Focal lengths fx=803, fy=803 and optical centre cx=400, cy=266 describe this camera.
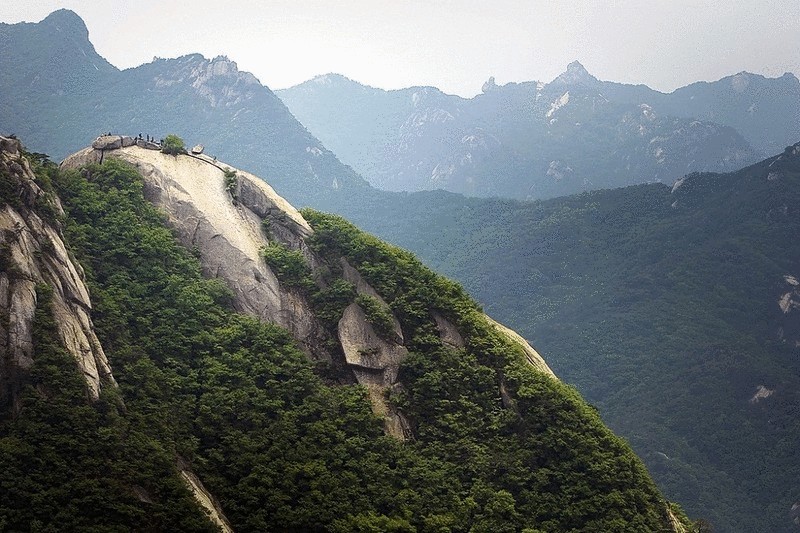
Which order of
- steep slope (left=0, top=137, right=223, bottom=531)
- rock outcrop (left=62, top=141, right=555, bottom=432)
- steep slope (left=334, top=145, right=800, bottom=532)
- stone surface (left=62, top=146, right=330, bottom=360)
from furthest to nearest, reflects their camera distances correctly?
steep slope (left=334, top=145, right=800, bottom=532) < stone surface (left=62, top=146, right=330, bottom=360) < rock outcrop (left=62, top=141, right=555, bottom=432) < steep slope (left=0, top=137, right=223, bottom=531)

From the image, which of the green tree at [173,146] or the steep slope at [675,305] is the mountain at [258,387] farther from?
the steep slope at [675,305]

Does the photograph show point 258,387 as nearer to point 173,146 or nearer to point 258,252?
point 258,252

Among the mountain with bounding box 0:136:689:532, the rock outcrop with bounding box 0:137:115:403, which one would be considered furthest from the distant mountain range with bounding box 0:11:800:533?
the rock outcrop with bounding box 0:137:115:403

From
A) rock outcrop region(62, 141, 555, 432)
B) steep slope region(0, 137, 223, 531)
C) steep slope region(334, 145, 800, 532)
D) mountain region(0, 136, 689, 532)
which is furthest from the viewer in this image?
steep slope region(334, 145, 800, 532)

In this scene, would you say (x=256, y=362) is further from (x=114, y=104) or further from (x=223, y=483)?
(x=114, y=104)

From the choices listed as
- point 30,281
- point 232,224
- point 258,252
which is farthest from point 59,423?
point 232,224

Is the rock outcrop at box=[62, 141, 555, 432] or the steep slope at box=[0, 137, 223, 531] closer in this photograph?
the steep slope at box=[0, 137, 223, 531]

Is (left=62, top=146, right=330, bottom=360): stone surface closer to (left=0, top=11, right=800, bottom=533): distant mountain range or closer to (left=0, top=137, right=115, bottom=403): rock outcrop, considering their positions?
(left=0, top=137, right=115, bottom=403): rock outcrop
